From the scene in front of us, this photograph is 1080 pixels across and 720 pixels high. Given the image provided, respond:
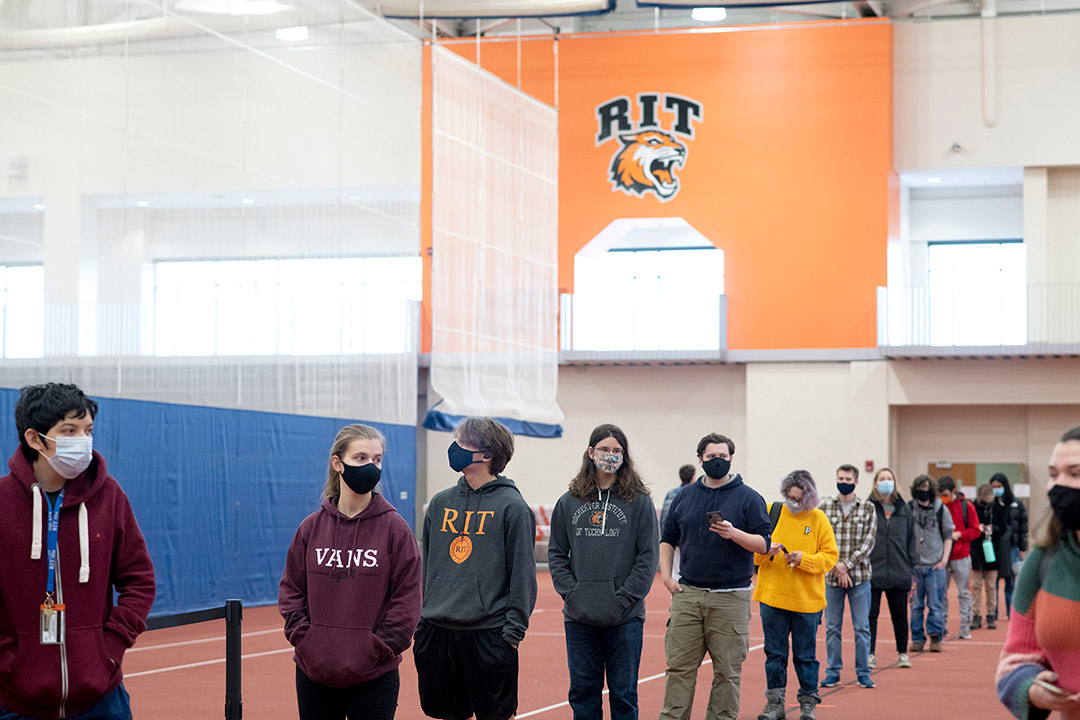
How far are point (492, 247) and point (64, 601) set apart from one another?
21.4 metres

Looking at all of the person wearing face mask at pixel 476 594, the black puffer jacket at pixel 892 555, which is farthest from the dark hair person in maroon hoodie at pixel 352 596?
the black puffer jacket at pixel 892 555

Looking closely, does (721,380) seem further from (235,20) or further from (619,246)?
(235,20)

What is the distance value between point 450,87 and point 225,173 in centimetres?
559

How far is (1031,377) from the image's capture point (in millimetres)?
30125

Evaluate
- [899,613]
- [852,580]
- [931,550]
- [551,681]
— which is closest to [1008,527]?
[931,550]

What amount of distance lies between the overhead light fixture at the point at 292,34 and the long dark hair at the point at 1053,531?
18710mm

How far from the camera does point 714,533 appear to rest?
8695 mm

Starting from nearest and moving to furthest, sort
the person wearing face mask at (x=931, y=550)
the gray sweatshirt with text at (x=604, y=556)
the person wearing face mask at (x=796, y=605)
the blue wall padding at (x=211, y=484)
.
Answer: the gray sweatshirt with text at (x=604, y=556) < the person wearing face mask at (x=796, y=605) < the person wearing face mask at (x=931, y=550) < the blue wall padding at (x=211, y=484)

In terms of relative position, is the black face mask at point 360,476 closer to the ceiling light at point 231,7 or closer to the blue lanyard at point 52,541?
the blue lanyard at point 52,541

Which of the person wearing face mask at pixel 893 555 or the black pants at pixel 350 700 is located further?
the person wearing face mask at pixel 893 555

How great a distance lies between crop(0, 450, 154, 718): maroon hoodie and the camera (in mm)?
4383

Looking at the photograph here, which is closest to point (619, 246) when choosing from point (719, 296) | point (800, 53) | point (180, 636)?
point (719, 296)

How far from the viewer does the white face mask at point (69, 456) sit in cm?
445

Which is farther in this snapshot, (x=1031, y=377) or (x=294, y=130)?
(x=1031, y=377)
